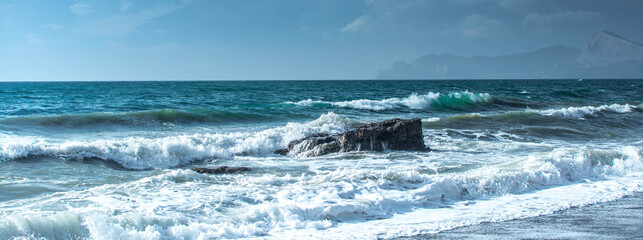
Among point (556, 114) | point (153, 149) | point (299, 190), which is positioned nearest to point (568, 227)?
point (299, 190)

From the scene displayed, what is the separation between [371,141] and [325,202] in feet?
15.9

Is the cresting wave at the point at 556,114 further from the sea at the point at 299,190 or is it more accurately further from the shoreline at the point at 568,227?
the shoreline at the point at 568,227

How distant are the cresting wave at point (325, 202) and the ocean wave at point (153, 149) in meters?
2.70

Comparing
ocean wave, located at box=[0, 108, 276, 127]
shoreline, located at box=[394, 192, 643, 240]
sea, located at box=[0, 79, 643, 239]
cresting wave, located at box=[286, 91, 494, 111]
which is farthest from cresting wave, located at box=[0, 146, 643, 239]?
cresting wave, located at box=[286, 91, 494, 111]

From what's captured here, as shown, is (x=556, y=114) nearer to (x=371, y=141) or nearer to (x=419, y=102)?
(x=419, y=102)

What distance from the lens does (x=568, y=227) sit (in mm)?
4672

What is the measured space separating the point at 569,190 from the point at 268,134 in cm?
739

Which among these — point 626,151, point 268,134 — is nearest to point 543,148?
point 626,151

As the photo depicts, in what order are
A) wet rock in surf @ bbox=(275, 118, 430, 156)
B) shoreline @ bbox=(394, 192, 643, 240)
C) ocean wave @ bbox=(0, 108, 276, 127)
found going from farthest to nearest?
ocean wave @ bbox=(0, 108, 276, 127)
wet rock in surf @ bbox=(275, 118, 430, 156)
shoreline @ bbox=(394, 192, 643, 240)

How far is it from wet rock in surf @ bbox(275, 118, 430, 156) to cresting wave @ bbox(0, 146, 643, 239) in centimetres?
263

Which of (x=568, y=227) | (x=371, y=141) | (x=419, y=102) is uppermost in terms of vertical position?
(x=419, y=102)

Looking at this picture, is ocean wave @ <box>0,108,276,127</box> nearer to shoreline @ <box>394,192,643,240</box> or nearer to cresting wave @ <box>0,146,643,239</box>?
cresting wave @ <box>0,146,643,239</box>

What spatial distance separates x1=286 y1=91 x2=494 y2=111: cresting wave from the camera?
25.3 metres

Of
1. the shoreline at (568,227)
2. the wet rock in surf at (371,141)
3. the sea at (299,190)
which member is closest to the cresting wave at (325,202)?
the sea at (299,190)
